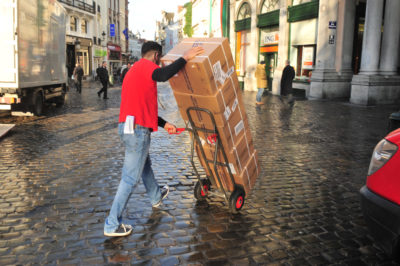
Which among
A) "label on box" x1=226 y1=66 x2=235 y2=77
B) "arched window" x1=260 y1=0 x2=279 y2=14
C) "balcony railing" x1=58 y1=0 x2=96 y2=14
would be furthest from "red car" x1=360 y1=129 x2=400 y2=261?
"balcony railing" x1=58 y1=0 x2=96 y2=14

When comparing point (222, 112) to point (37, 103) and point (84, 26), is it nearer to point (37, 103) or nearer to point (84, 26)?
point (37, 103)

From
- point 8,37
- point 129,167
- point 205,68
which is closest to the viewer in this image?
point 205,68

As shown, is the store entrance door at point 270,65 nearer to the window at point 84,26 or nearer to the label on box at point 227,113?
the label on box at point 227,113

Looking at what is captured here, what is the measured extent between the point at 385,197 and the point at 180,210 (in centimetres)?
235

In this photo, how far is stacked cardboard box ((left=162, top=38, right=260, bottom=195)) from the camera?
3.53 metres

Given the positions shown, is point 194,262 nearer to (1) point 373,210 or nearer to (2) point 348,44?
(1) point 373,210

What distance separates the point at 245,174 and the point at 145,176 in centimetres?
109

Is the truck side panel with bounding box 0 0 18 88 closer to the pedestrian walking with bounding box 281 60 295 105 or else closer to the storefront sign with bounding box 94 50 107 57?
the pedestrian walking with bounding box 281 60 295 105

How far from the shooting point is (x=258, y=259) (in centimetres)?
332

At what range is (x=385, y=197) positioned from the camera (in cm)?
264

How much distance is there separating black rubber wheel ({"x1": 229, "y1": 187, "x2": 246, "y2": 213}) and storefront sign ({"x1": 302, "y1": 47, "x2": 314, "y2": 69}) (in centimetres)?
1740

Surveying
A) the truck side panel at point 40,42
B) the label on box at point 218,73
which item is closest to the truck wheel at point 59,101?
the truck side panel at point 40,42

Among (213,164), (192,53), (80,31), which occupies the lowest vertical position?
(213,164)

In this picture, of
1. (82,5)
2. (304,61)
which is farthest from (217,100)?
(82,5)
